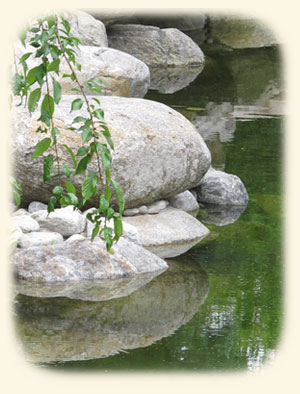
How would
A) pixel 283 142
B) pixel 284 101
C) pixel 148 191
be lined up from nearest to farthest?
pixel 148 191, pixel 283 142, pixel 284 101

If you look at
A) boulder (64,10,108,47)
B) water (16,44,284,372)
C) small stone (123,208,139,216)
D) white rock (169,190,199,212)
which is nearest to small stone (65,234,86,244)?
water (16,44,284,372)

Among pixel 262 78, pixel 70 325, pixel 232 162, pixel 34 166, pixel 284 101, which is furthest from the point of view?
pixel 262 78

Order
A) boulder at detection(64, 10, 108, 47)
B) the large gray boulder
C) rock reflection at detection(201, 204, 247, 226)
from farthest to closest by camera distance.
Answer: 1. boulder at detection(64, 10, 108, 47)
2. rock reflection at detection(201, 204, 247, 226)
3. the large gray boulder

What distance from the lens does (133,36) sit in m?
16.3

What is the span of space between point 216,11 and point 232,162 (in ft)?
38.2

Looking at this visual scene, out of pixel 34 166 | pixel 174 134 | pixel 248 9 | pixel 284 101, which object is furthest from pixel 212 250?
pixel 248 9

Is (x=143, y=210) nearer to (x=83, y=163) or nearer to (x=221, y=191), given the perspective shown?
(x=221, y=191)

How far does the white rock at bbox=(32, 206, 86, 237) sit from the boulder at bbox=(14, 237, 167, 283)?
25 cm

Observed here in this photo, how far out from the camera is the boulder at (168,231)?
7066 mm

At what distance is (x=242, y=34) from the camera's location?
19328mm

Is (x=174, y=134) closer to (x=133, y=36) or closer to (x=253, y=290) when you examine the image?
(x=253, y=290)

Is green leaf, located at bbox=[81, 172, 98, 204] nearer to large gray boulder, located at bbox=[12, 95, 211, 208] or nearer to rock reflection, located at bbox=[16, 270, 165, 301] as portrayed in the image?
rock reflection, located at bbox=[16, 270, 165, 301]

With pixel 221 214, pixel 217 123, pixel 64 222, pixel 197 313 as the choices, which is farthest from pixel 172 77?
pixel 197 313

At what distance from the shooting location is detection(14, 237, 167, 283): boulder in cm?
606
